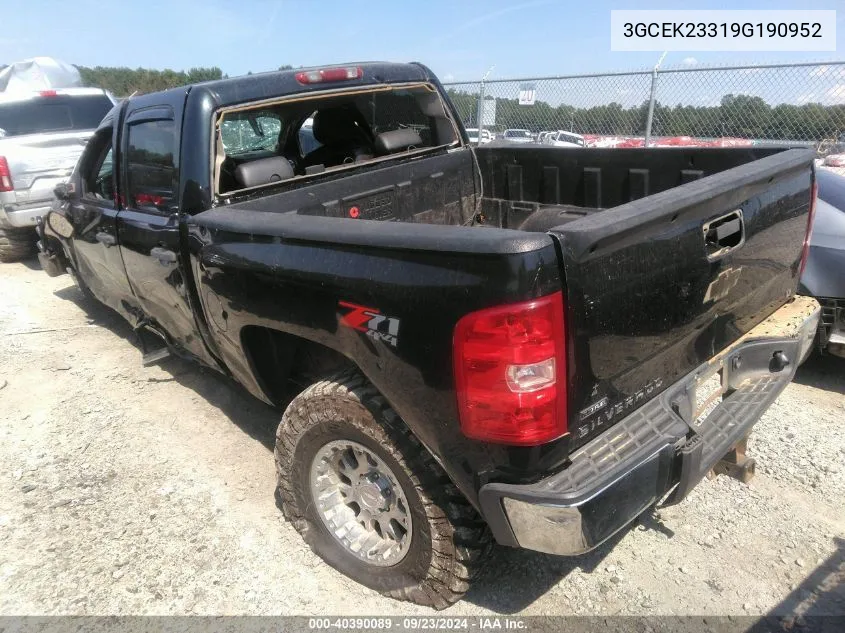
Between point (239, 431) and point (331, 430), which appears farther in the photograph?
point (239, 431)

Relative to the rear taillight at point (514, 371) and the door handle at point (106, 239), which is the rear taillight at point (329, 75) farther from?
the rear taillight at point (514, 371)

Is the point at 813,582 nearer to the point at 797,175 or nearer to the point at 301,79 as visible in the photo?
the point at 797,175

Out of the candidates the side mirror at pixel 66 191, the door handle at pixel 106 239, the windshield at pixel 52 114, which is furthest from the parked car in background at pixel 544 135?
the door handle at pixel 106 239

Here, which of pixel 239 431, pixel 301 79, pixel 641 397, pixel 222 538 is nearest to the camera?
pixel 641 397

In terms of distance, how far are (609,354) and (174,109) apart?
2.41 metres

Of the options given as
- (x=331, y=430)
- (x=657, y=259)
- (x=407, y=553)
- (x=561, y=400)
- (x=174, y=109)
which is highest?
(x=174, y=109)

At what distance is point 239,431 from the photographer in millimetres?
3881

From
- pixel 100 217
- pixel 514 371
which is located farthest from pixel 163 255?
pixel 514 371

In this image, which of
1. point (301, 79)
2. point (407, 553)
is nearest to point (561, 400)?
point (407, 553)

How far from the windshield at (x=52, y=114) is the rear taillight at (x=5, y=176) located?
38.6 inches

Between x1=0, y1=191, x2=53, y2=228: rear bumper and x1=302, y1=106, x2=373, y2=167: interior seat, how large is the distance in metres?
4.99

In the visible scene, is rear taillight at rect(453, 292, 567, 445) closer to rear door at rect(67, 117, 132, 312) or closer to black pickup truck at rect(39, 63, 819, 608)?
black pickup truck at rect(39, 63, 819, 608)

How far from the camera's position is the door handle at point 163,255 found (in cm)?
308

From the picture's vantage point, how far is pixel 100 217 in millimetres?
3895
